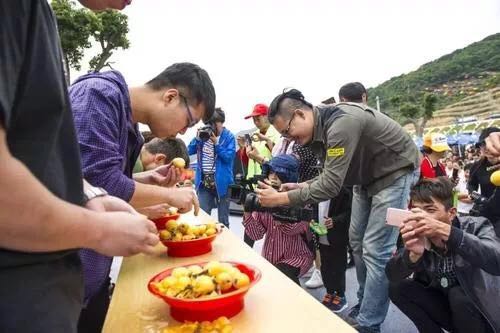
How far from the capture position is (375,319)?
2.22 meters

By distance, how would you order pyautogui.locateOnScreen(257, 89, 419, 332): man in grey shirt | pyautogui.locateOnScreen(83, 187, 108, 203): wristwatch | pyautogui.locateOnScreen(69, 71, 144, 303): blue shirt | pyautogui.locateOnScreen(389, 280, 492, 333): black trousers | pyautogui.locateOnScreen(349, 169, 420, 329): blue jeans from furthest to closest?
pyautogui.locateOnScreen(349, 169, 420, 329): blue jeans < pyautogui.locateOnScreen(257, 89, 419, 332): man in grey shirt < pyautogui.locateOnScreen(389, 280, 492, 333): black trousers < pyautogui.locateOnScreen(69, 71, 144, 303): blue shirt < pyautogui.locateOnScreen(83, 187, 108, 203): wristwatch

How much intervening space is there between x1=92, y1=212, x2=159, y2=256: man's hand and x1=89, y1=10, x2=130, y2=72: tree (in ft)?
41.5

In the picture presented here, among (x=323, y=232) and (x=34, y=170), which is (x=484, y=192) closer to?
(x=323, y=232)

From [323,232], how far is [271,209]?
→ 42 centimetres

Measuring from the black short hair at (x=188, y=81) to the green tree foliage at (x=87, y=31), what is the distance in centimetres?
966

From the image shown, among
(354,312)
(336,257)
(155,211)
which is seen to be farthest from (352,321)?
(155,211)

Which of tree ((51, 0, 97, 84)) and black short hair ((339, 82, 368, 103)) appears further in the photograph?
tree ((51, 0, 97, 84))

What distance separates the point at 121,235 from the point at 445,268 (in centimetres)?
169

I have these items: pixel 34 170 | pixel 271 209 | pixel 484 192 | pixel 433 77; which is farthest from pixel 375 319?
pixel 433 77

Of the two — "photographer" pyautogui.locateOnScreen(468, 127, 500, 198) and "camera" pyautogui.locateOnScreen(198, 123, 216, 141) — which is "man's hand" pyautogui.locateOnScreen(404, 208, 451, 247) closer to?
"photographer" pyautogui.locateOnScreen(468, 127, 500, 198)

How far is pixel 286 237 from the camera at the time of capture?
2.49m

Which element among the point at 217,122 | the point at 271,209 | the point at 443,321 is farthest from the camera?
the point at 217,122

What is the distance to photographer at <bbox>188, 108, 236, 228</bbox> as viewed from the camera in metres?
4.50

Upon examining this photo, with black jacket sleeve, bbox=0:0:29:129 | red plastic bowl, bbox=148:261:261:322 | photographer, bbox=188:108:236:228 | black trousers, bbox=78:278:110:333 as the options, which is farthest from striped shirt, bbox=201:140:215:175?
black jacket sleeve, bbox=0:0:29:129
